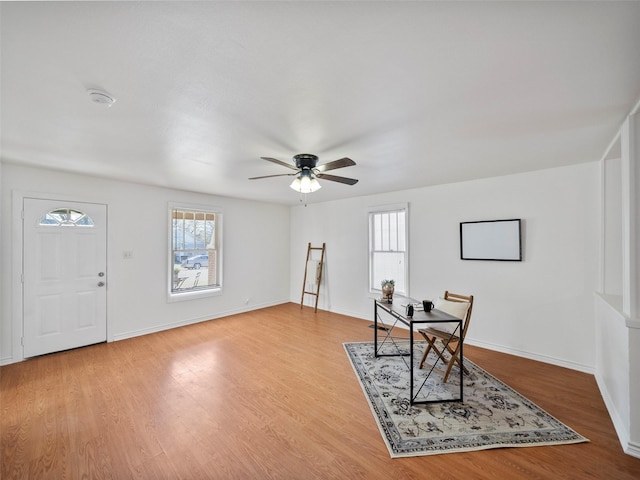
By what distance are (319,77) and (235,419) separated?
2654mm

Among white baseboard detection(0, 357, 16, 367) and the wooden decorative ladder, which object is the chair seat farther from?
white baseboard detection(0, 357, 16, 367)

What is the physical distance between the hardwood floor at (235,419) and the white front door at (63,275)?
0.31m

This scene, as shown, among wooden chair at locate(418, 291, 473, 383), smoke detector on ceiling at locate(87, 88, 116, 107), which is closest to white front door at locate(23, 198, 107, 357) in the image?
smoke detector on ceiling at locate(87, 88, 116, 107)

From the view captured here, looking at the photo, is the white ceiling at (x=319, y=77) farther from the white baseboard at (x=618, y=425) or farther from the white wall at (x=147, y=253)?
the white baseboard at (x=618, y=425)

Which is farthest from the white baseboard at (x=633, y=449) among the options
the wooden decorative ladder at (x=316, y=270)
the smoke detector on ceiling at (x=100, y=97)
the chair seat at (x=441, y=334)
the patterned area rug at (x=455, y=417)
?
the wooden decorative ladder at (x=316, y=270)

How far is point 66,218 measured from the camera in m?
3.61

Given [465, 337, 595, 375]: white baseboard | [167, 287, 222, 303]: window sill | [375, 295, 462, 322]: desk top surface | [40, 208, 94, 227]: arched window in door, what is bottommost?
[465, 337, 595, 375]: white baseboard

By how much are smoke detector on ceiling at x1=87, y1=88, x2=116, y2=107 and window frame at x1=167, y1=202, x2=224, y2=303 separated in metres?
3.07

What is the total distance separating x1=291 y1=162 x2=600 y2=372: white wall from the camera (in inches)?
120

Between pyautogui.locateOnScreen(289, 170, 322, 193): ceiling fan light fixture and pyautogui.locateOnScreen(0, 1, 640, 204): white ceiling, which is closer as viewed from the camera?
pyautogui.locateOnScreen(0, 1, 640, 204): white ceiling

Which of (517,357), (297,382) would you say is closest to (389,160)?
(297,382)

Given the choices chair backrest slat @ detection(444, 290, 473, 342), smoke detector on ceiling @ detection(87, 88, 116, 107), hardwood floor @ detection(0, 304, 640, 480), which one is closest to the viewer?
smoke detector on ceiling @ detection(87, 88, 116, 107)

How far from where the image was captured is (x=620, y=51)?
50.4 inches

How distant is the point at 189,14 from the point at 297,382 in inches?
119
